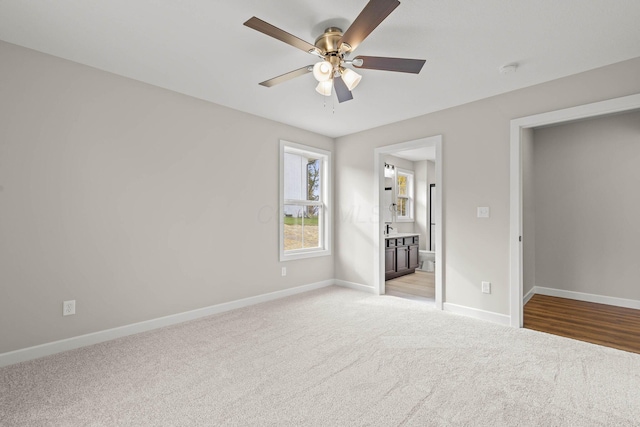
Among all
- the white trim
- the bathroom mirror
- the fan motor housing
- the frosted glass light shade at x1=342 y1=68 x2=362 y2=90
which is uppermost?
the fan motor housing

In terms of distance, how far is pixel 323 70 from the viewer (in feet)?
7.25

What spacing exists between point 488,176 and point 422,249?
14.0 feet

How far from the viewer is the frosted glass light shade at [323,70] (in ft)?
7.20

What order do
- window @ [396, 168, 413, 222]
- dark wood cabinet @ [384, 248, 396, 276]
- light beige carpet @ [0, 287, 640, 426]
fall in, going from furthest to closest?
window @ [396, 168, 413, 222], dark wood cabinet @ [384, 248, 396, 276], light beige carpet @ [0, 287, 640, 426]

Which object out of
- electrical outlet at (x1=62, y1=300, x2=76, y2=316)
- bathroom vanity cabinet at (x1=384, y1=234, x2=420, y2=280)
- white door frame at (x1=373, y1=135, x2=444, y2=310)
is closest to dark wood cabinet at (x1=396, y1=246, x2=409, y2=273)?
bathroom vanity cabinet at (x1=384, y1=234, x2=420, y2=280)

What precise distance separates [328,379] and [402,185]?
5.91 m

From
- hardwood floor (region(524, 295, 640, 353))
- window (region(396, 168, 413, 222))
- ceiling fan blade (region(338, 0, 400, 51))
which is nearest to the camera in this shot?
ceiling fan blade (region(338, 0, 400, 51))

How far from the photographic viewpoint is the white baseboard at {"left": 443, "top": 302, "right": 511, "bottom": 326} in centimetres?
334

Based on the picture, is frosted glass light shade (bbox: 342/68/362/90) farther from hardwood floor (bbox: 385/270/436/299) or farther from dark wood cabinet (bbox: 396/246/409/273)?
dark wood cabinet (bbox: 396/246/409/273)

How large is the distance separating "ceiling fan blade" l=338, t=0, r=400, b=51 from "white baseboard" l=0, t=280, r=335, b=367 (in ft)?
10.2

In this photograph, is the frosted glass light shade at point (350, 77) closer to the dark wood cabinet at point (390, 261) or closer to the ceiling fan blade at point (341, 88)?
the ceiling fan blade at point (341, 88)

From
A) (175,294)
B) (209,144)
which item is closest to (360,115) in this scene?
(209,144)

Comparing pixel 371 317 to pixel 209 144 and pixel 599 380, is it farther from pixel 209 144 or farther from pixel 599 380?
pixel 209 144

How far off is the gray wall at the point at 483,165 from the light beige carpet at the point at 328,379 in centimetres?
60
